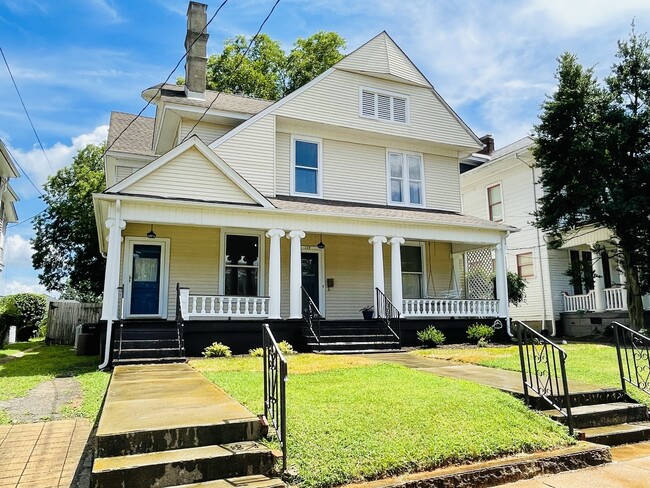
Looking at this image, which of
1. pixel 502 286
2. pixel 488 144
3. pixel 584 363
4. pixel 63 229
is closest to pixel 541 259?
pixel 502 286

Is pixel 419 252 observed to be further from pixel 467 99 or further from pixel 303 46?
pixel 303 46

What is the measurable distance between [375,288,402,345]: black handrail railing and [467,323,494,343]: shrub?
2.45 m

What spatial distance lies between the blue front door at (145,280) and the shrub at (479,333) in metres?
9.18

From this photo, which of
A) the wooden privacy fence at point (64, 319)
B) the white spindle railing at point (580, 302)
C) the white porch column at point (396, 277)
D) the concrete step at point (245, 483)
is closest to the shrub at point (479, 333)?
the white porch column at point (396, 277)

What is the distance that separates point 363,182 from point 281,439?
13062 millimetres

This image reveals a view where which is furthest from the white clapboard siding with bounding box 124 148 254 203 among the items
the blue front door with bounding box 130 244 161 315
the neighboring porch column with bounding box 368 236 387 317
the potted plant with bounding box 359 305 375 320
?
the potted plant with bounding box 359 305 375 320

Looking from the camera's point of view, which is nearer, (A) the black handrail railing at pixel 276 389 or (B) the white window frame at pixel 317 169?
(A) the black handrail railing at pixel 276 389

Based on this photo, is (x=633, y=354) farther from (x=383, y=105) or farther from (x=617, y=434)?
(x=383, y=105)

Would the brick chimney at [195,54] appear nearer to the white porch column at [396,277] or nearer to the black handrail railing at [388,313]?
the white porch column at [396,277]

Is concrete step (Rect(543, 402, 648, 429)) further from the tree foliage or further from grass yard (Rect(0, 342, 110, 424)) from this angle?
the tree foliage

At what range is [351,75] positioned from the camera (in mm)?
16469

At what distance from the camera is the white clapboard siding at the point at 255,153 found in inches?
560

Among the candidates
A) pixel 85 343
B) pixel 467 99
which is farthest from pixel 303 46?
pixel 85 343

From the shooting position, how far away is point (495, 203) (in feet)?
74.7
